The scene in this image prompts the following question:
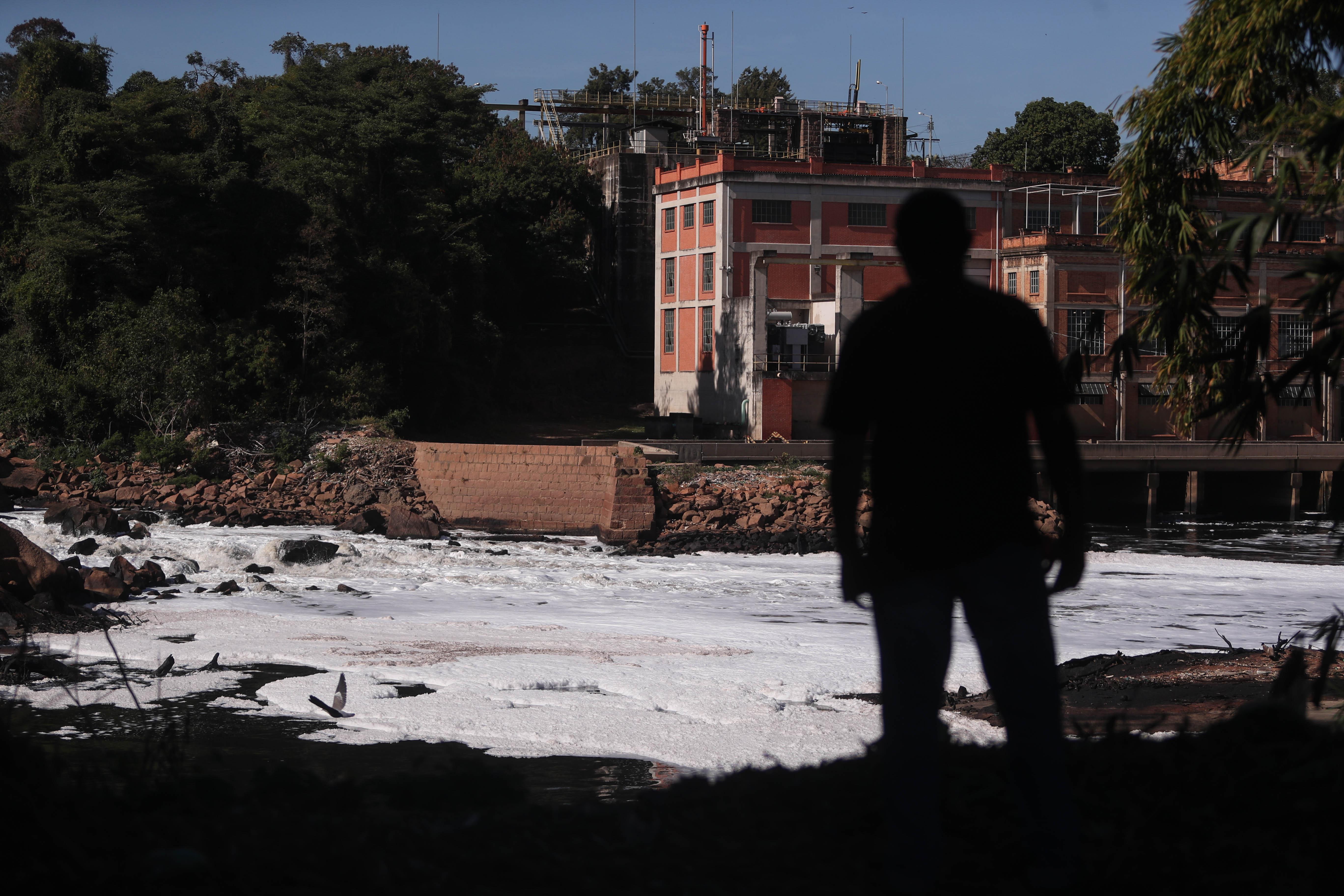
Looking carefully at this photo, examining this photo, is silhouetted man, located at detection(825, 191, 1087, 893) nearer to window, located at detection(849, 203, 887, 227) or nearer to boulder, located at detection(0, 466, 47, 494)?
boulder, located at detection(0, 466, 47, 494)

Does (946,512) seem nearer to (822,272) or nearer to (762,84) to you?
(822,272)

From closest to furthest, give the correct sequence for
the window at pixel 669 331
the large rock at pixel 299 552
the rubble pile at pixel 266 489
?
the large rock at pixel 299 552
the rubble pile at pixel 266 489
the window at pixel 669 331

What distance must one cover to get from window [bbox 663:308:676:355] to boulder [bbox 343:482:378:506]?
18892 millimetres

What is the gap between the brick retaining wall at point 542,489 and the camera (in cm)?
2650

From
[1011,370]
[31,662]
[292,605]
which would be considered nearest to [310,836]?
[1011,370]

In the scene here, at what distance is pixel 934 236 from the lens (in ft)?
10.4

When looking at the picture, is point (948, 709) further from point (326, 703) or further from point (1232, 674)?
point (326, 703)

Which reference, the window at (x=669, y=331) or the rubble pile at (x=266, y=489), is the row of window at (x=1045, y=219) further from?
the rubble pile at (x=266, y=489)

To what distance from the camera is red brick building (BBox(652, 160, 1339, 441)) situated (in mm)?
39375

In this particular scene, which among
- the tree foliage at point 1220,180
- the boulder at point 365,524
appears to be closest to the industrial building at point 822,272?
the boulder at point 365,524

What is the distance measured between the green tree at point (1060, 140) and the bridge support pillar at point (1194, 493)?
21.2 meters

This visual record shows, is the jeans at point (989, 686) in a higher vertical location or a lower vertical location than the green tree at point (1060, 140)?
lower

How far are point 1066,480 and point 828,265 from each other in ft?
126

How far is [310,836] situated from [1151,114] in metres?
6.11
